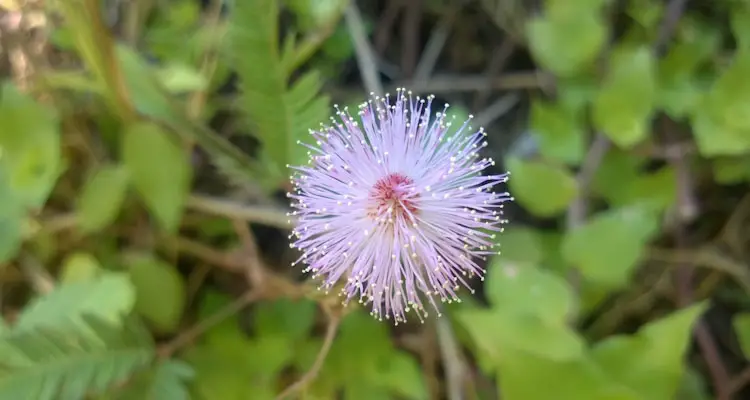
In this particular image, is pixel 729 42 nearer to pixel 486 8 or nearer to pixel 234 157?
pixel 486 8

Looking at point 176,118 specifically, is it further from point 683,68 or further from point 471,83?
point 683,68

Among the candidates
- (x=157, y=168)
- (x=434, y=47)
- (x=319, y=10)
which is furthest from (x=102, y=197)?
(x=434, y=47)

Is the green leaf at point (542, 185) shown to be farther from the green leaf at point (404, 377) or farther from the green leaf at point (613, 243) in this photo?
the green leaf at point (404, 377)

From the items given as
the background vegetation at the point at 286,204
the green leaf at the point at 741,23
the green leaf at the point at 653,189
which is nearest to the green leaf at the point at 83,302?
the background vegetation at the point at 286,204

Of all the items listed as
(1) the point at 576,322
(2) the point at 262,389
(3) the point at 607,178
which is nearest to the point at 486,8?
(3) the point at 607,178

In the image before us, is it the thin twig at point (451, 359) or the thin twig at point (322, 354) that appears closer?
the thin twig at point (322, 354)

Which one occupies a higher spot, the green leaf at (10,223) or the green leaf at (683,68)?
the green leaf at (683,68)
